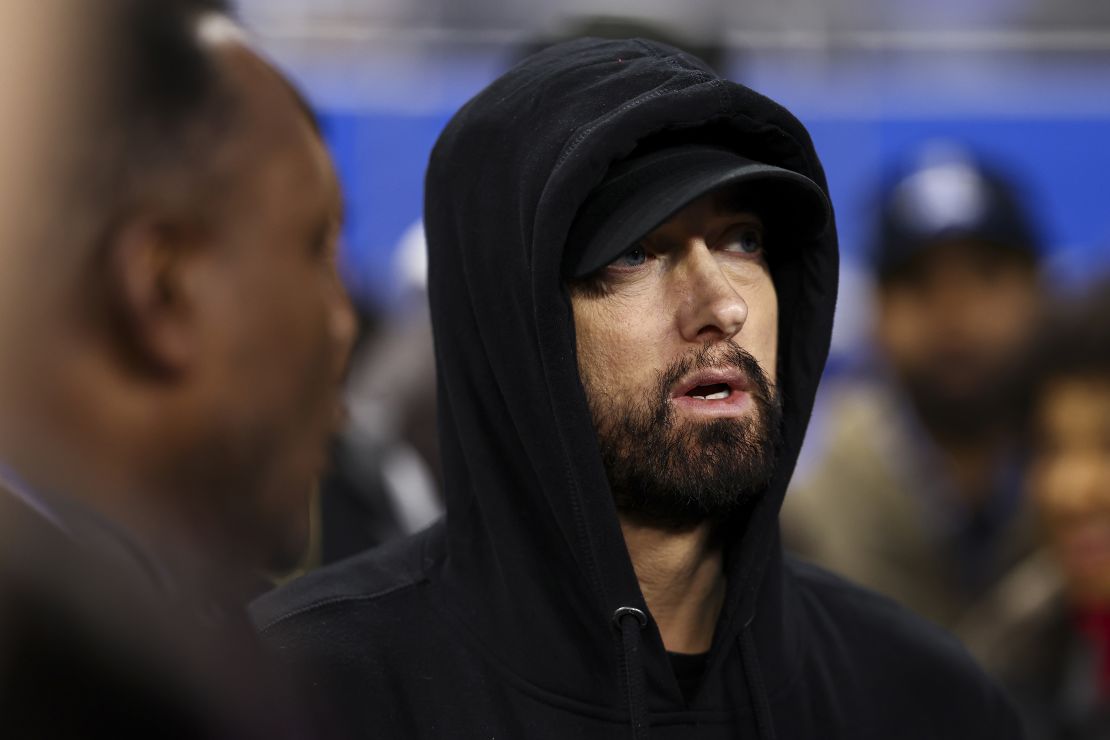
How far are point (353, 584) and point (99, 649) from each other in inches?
57.1

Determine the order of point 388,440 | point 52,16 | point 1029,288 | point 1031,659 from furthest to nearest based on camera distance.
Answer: point 1029,288
point 388,440
point 1031,659
point 52,16

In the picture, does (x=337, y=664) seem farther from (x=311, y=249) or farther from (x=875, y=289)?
(x=875, y=289)

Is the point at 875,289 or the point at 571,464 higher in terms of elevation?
the point at 571,464

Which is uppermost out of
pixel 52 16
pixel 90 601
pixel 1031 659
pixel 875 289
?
pixel 52 16

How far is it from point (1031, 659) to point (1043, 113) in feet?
11.3

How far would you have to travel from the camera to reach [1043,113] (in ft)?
22.3

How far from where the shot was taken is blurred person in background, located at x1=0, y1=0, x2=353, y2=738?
118 centimetres

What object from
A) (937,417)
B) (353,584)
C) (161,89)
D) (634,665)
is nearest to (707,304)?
(634,665)

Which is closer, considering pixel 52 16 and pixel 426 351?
pixel 52 16

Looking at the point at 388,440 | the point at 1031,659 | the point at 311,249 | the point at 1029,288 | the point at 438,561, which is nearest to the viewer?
the point at 311,249

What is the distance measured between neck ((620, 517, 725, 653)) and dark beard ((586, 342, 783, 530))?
0.22ft

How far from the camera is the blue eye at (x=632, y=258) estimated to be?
2.62m

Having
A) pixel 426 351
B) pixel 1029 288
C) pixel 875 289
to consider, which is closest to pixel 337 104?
pixel 426 351

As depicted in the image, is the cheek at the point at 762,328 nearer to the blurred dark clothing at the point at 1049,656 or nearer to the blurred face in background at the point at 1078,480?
the blurred dark clothing at the point at 1049,656
